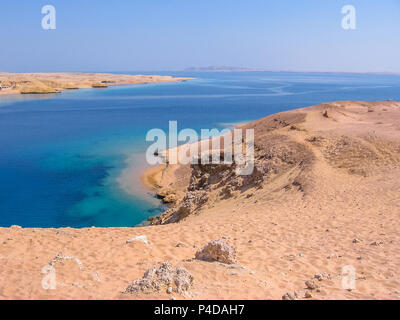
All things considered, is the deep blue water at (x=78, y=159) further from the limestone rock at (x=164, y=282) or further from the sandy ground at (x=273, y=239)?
the limestone rock at (x=164, y=282)

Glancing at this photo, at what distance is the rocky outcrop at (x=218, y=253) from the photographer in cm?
570

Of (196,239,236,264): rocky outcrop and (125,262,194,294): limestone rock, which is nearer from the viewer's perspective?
(125,262,194,294): limestone rock

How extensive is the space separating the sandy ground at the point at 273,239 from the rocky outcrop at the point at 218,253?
0.24 meters

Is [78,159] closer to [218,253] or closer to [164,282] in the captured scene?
[218,253]

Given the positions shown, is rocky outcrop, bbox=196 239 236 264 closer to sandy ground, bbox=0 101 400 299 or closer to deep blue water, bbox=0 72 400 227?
sandy ground, bbox=0 101 400 299

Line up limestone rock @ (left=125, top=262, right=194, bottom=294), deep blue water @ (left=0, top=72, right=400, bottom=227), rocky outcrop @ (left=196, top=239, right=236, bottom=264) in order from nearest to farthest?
limestone rock @ (left=125, top=262, right=194, bottom=294) < rocky outcrop @ (left=196, top=239, right=236, bottom=264) < deep blue water @ (left=0, top=72, right=400, bottom=227)

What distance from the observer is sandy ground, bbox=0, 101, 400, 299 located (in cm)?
490

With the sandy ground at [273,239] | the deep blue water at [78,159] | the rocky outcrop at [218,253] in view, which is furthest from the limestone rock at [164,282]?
the deep blue water at [78,159]

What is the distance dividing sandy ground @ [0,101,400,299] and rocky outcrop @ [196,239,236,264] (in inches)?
9.5

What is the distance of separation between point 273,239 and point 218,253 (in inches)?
86.6

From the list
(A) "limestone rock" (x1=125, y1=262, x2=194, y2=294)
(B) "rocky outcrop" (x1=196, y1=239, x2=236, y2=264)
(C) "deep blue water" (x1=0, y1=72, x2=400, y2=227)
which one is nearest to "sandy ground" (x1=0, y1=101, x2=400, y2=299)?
(A) "limestone rock" (x1=125, y1=262, x2=194, y2=294)

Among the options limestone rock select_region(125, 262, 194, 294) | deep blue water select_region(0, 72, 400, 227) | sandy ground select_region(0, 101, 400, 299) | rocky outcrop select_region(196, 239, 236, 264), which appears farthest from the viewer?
deep blue water select_region(0, 72, 400, 227)

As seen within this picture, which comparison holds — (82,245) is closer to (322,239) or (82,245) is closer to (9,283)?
(9,283)

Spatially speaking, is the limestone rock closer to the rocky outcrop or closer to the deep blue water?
the rocky outcrop
